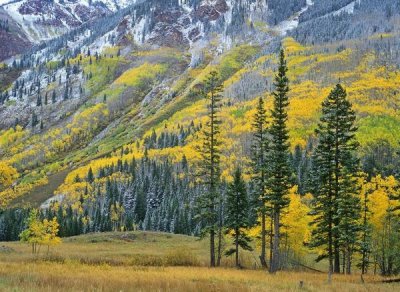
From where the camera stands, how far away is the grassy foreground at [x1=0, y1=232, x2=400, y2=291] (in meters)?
14.0

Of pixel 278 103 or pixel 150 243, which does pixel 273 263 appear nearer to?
pixel 278 103

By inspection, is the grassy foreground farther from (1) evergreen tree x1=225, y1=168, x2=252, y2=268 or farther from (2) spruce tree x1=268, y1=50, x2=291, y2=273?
(2) spruce tree x1=268, y1=50, x2=291, y2=273

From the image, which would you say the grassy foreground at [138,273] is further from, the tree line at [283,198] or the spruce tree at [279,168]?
the spruce tree at [279,168]

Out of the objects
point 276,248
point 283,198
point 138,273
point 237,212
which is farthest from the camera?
point 237,212

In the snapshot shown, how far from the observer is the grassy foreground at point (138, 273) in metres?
14.0

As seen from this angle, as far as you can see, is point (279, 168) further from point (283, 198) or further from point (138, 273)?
point (138, 273)

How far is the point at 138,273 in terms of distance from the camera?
20641 millimetres

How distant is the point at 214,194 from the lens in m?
40.5

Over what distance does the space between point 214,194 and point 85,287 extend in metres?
27.9

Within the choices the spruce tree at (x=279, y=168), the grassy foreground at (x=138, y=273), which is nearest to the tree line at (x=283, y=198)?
the spruce tree at (x=279, y=168)

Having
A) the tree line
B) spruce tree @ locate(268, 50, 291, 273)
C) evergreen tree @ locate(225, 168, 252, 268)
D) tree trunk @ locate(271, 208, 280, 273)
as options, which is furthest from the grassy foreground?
spruce tree @ locate(268, 50, 291, 273)

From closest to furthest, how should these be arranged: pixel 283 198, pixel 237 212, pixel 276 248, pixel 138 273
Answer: pixel 138 273 < pixel 276 248 < pixel 283 198 < pixel 237 212

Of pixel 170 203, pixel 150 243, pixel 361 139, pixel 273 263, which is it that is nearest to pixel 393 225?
pixel 273 263

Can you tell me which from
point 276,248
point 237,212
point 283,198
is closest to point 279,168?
point 283,198
